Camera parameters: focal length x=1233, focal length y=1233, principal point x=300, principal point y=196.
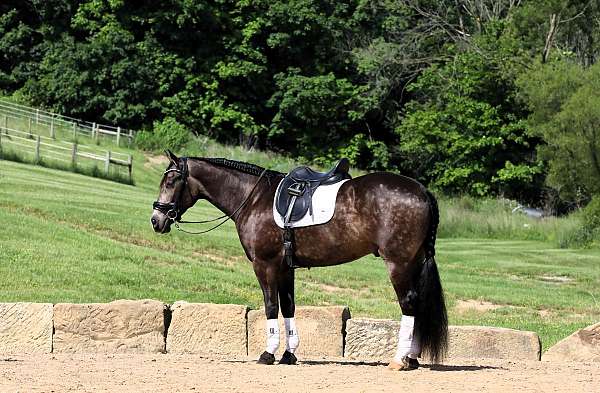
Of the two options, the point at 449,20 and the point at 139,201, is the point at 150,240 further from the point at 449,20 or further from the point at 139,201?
the point at 449,20

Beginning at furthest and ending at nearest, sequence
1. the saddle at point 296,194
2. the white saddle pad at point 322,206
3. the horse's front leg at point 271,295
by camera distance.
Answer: the horse's front leg at point 271,295, the saddle at point 296,194, the white saddle pad at point 322,206

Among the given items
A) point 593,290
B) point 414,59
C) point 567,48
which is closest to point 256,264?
point 593,290

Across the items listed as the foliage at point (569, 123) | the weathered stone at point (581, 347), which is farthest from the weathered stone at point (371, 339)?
the foliage at point (569, 123)

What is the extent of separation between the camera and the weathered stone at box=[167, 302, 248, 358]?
15586 millimetres

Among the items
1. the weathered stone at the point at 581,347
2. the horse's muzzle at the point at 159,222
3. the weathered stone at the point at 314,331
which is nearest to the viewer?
the horse's muzzle at the point at 159,222

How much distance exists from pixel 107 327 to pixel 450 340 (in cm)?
430

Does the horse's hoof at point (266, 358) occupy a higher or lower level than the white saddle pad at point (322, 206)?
lower

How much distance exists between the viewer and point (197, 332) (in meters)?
15.6

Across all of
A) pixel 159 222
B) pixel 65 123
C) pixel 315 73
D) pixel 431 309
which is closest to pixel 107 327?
pixel 159 222

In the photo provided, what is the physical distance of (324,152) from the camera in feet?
212

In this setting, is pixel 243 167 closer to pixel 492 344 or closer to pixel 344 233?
pixel 344 233

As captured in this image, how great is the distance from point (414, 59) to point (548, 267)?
32741mm

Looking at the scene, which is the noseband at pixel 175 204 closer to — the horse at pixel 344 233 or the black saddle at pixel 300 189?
the horse at pixel 344 233

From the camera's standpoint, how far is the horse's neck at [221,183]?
1495 cm
